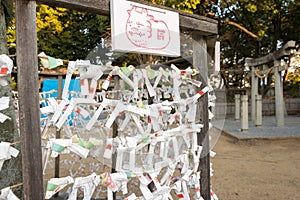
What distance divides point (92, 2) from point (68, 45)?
7391 millimetres

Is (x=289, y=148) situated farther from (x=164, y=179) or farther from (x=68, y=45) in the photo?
(x=68, y=45)

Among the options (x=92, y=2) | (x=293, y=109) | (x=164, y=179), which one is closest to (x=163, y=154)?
(x=164, y=179)

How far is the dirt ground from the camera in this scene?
2.54m

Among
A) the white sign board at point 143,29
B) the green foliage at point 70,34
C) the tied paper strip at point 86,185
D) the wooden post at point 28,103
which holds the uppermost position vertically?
the green foliage at point 70,34

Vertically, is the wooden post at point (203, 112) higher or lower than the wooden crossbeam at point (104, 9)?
lower

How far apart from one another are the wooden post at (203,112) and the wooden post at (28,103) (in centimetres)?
104

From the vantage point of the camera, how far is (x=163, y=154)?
5.25 feet

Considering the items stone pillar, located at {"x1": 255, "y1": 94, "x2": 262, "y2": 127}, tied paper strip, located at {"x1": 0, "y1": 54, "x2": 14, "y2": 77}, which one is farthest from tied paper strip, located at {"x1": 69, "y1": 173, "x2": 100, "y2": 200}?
stone pillar, located at {"x1": 255, "y1": 94, "x2": 262, "y2": 127}

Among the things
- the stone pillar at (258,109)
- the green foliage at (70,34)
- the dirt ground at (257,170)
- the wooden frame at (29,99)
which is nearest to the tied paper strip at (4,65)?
the wooden frame at (29,99)

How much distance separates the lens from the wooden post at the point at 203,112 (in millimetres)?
1826

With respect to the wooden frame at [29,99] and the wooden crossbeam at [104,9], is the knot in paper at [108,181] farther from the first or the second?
the wooden crossbeam at [104,9]

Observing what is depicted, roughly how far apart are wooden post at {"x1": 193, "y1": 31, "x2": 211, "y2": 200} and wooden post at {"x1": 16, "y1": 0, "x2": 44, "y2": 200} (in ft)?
3.42

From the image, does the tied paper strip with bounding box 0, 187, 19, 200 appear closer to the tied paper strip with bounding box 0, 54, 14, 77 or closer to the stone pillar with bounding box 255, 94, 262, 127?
the tied paper strip with bounding box 0, 54, 14, 77

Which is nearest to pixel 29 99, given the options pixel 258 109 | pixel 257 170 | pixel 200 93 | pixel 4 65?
pixel 4 65
